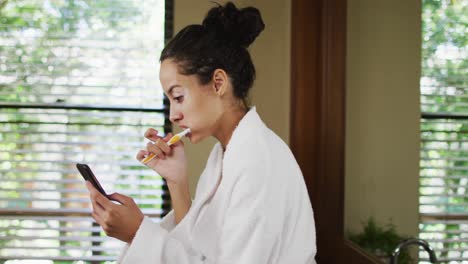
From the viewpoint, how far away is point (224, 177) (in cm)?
102

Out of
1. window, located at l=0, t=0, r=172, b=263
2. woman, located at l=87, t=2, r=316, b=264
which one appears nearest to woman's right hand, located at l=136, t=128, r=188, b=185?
woman, located at l=87, t=2, r=316, b=264

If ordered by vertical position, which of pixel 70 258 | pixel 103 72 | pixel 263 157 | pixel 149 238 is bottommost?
pixel 70 258

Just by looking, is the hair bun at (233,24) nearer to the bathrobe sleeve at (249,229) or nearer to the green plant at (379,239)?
the bathrobe sleeve at (249,229)

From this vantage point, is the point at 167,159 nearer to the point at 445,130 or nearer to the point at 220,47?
the point at 220,47

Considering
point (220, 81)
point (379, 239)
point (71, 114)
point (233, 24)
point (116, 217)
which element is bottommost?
point (379, 239)

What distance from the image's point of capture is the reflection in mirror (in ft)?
3.35

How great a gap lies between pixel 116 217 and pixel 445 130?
638 millimetres

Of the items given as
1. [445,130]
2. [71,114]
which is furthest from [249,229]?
[71,114]

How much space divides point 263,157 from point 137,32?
1.47m

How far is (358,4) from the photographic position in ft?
5.08

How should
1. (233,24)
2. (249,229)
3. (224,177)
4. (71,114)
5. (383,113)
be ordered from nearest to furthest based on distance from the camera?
(249,229), (224,177), (233,24), (383,113), (71,114)

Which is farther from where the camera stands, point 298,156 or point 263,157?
point 298,156

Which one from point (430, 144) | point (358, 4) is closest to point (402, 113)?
point (430, 144)

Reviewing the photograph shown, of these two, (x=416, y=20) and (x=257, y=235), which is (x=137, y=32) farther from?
(x=257, y=235)
